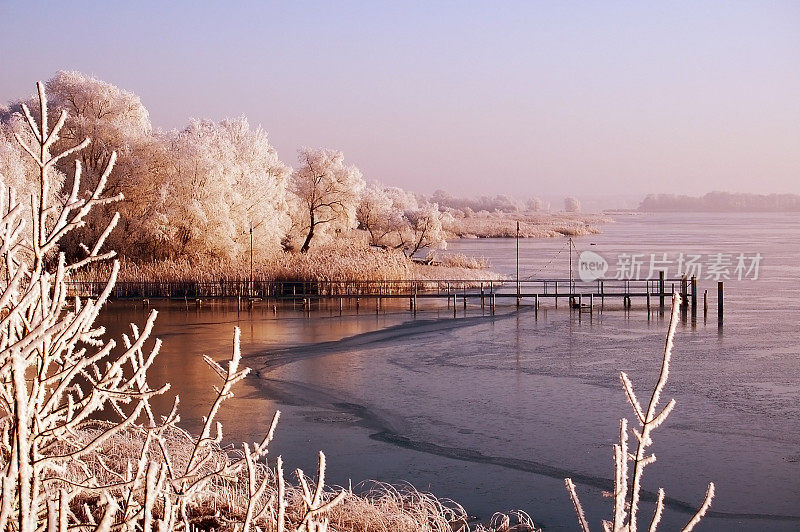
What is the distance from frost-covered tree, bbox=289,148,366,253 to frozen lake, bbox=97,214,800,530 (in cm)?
1584

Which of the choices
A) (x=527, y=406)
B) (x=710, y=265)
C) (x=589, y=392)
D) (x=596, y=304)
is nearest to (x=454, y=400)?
(x=527, y=406)

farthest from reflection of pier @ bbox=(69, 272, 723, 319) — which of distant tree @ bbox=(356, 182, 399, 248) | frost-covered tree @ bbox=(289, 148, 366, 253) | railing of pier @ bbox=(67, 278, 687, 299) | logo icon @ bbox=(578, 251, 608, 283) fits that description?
distant tree @ bbox=(356, 182, 399, 248)

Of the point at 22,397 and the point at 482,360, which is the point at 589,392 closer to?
the point at 482,360

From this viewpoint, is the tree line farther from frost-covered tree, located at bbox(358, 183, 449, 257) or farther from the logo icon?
the logo icon

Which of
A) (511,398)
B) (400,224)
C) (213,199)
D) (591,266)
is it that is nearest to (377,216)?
(400,224)

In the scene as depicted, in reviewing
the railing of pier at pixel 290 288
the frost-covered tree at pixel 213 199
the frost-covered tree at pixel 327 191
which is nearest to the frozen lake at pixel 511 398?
the railing of pier at pixel 290 288

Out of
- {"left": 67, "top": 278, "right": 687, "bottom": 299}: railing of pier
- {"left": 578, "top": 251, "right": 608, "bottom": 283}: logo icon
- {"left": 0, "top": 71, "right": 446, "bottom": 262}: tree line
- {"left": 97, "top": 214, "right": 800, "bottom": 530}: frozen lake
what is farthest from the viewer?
{"left": 578, "top": 251, "right": 608, "bottom": 283}: logo icon

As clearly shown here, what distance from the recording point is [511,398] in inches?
572

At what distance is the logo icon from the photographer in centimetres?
3964

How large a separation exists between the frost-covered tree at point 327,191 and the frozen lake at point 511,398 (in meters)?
15.8

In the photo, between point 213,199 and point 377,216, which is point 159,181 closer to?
point 213,199

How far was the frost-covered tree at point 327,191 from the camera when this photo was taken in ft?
140

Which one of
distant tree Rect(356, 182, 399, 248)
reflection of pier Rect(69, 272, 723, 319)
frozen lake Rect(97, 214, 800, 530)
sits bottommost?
frozen lake Rect(97, 214, 800, 530)

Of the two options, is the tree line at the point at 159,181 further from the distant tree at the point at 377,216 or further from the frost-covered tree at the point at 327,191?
the distant tree at the point at 377,216
